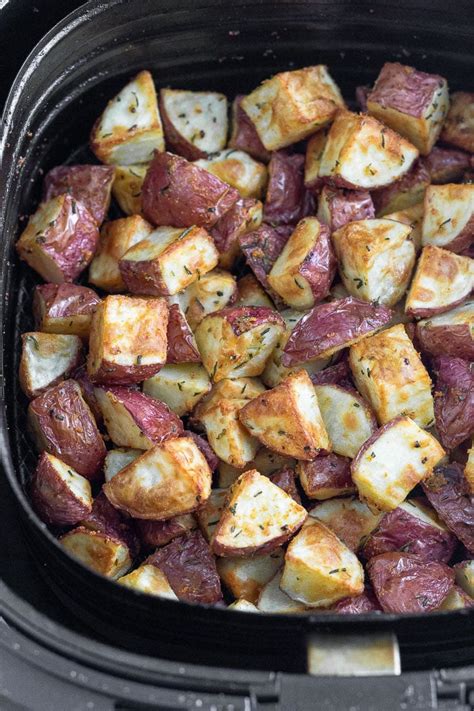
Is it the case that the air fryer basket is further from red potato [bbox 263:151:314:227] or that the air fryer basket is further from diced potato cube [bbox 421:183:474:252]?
diced potato cube [bbox 421:183:474:252]

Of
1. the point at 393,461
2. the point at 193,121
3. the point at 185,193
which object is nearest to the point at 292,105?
the point at 193,121

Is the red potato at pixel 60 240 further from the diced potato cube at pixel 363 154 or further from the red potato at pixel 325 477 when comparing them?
the red potato at pixel 325 477

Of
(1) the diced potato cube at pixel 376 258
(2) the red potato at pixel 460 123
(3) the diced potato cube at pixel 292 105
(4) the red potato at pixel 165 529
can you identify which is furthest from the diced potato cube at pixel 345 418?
(2) the red potato at pixel 460 123

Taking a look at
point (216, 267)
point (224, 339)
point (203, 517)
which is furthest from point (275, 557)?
point (216, 267)

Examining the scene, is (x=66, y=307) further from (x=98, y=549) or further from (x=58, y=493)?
(x=98, y=549)

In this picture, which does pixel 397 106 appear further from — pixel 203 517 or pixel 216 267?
pixel 203 517

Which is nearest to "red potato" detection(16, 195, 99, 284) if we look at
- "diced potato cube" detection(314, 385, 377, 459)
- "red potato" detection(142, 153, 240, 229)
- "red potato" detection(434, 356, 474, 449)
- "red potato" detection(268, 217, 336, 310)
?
"red potato" detection(142, 153, 240, 229)
